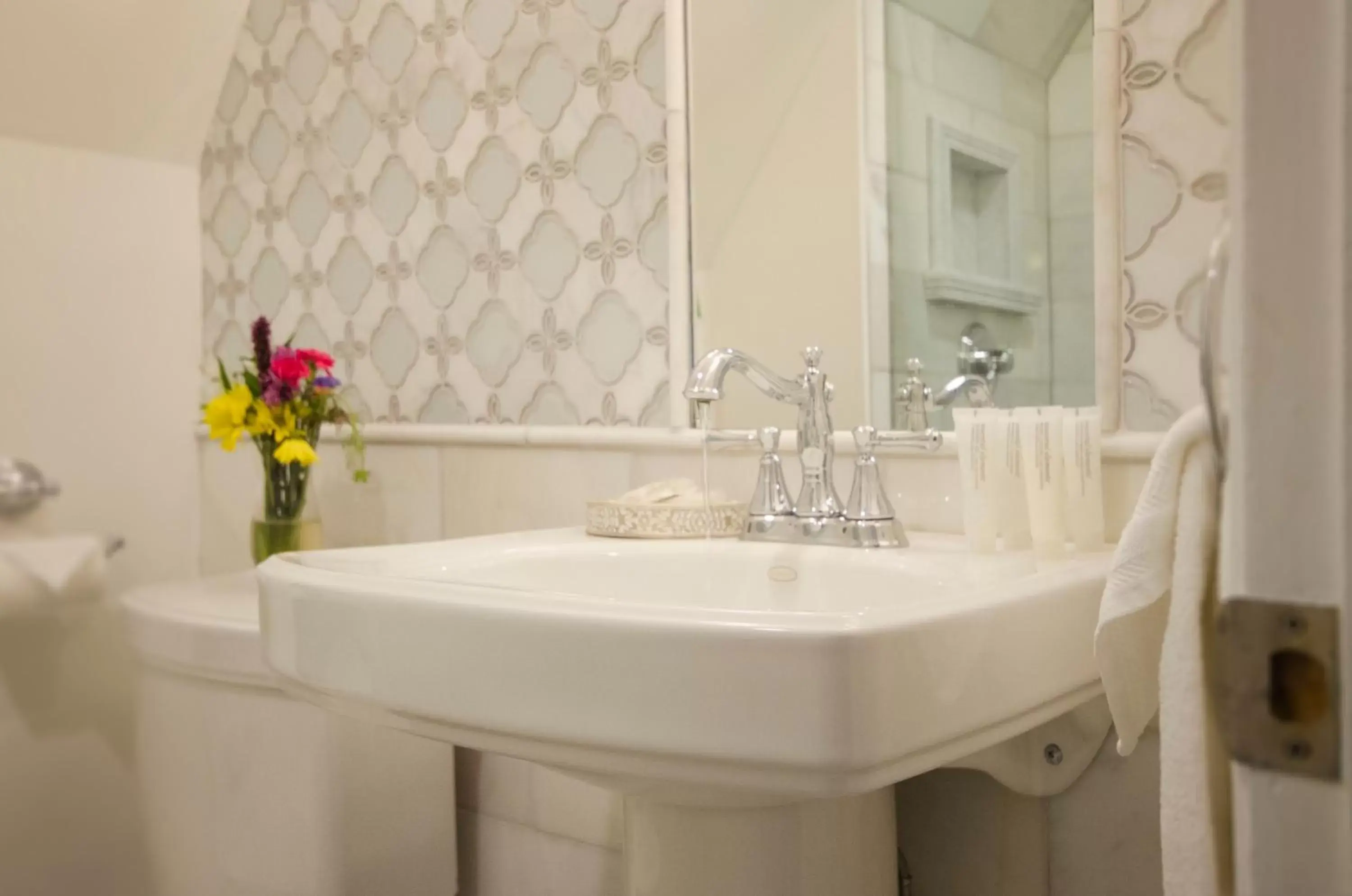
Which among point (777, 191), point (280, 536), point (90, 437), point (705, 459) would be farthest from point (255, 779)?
point (777, 191)

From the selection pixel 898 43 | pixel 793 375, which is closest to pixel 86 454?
pixel 793 375

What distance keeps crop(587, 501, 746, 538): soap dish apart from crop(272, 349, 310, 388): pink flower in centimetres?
54

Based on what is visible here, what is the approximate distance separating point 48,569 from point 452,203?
29.3 inches

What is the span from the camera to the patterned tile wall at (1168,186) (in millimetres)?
986

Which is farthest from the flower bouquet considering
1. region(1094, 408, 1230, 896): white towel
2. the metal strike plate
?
the metal strike plate

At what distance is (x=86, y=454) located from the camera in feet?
5.83

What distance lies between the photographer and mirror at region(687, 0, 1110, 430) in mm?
1067

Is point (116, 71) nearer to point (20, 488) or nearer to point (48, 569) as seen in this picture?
point (20, 488)

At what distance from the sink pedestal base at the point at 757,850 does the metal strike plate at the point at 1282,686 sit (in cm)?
55

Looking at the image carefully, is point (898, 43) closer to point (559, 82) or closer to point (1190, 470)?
point (559, 82)

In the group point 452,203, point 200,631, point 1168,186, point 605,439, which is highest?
point 452,203

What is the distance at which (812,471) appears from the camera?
1134 millimetres

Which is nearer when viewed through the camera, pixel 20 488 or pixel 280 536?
pixel 280 536

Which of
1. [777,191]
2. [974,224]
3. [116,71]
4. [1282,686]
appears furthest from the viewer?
[116,71]
